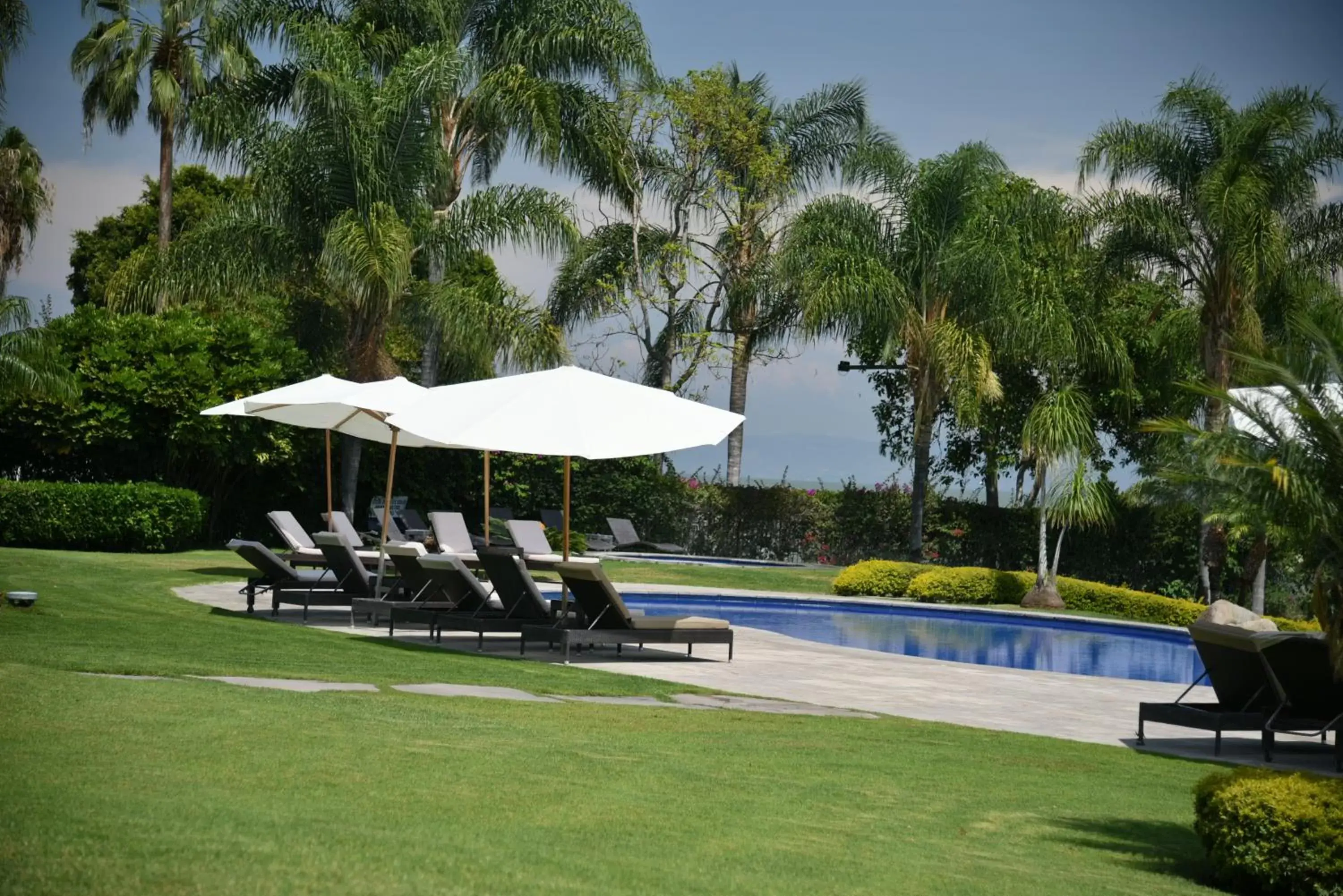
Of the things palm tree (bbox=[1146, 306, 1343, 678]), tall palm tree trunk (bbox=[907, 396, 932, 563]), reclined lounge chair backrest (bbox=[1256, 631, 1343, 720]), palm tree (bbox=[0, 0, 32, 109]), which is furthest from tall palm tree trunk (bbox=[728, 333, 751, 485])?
palm tree (bbox=[1146, 306, 1343, 678])

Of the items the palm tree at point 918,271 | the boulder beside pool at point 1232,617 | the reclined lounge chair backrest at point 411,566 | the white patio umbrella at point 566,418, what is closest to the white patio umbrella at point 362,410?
the reclined lounge chair backrest at point 411,566

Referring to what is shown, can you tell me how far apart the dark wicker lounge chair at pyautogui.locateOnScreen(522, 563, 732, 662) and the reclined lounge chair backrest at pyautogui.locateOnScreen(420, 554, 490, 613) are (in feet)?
2.57

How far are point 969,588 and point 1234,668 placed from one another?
1441 cm

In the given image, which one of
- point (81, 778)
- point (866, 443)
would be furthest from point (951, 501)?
point (81, 778)

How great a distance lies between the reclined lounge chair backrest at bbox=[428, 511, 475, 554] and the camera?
18828 millimetres

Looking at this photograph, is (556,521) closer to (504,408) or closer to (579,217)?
(579,217)

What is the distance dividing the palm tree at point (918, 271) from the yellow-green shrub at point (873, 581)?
3.06 m

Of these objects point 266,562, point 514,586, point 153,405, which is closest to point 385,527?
point 266,562

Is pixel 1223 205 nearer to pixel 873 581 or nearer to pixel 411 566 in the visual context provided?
pixel 873 581

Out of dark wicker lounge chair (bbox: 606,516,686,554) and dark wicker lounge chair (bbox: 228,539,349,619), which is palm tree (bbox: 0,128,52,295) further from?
dark wicker lounge chair (bbox: 228,539,349,619)

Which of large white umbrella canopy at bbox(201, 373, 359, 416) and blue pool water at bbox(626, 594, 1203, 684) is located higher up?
large white umbrella canopy at bbox(201, 373, 359, 416)

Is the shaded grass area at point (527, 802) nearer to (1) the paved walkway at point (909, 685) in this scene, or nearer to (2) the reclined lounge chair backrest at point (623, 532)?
(1) the paved walkway at point (909, 685)

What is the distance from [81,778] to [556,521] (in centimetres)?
2451

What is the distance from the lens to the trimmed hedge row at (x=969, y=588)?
77.6 feet
